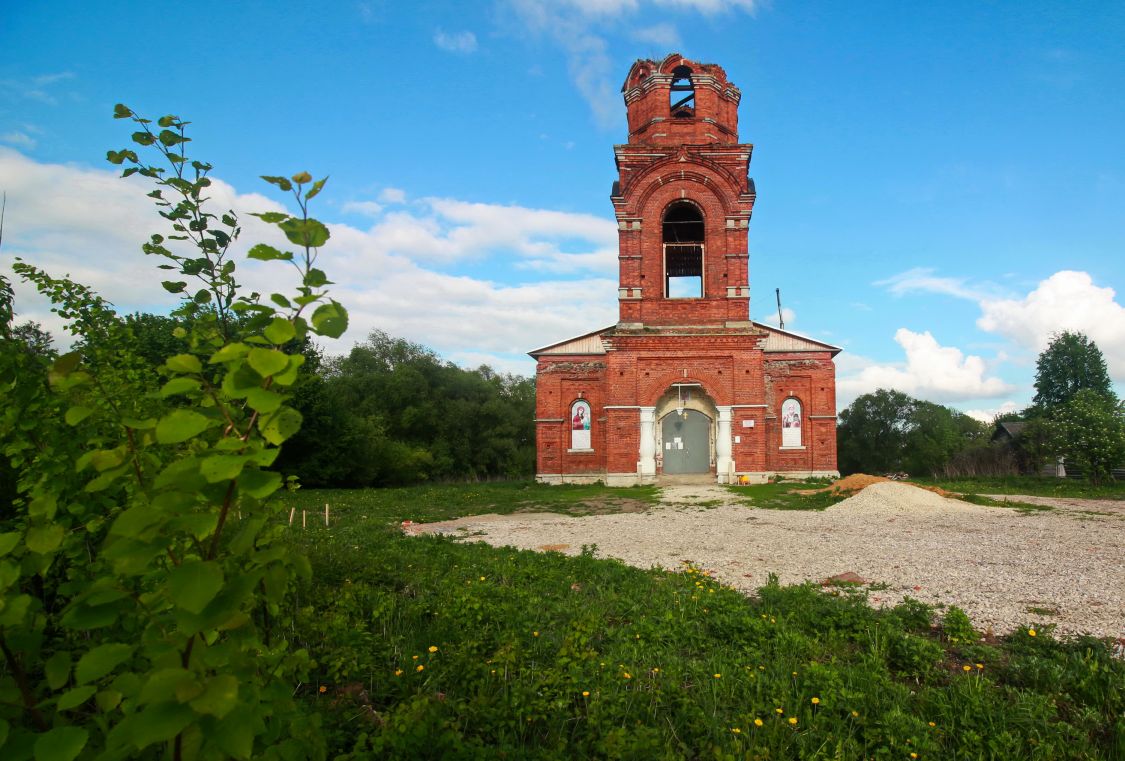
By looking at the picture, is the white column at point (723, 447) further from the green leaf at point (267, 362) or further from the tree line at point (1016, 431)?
the green leaf at point (267, 362)

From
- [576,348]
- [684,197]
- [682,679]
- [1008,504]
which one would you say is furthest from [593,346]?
[682,679]

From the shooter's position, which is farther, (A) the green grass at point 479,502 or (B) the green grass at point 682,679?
(A) the green grass at point 479,502

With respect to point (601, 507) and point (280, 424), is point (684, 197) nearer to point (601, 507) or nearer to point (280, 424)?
point (601, 507)

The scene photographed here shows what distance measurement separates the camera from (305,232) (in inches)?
53.2

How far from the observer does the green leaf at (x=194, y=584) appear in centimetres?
113

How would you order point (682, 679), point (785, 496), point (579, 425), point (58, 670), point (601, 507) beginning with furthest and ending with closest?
point (579, 425) < point (785, 496) < point (601, 507) < point (682, 679) < point (58, 670)

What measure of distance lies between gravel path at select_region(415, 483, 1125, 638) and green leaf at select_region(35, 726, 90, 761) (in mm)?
6062

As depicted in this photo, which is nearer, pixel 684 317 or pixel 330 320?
pixel 330 320

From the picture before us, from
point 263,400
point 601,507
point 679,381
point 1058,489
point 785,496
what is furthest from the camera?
point 679,381

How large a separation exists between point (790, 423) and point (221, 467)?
25.6 metres

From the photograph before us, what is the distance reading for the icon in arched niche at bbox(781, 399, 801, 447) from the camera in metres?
24.3

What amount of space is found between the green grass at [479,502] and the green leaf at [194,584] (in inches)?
464

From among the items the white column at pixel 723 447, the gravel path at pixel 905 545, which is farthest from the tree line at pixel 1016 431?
the white column at pixel 723 447

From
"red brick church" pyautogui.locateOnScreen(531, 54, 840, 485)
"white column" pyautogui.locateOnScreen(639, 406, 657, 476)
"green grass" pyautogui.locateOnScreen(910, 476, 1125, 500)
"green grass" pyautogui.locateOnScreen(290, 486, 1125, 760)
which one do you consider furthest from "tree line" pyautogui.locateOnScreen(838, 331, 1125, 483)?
"green grass" pyautogui.locateOnScreen(290, 486, 1125, 760)
